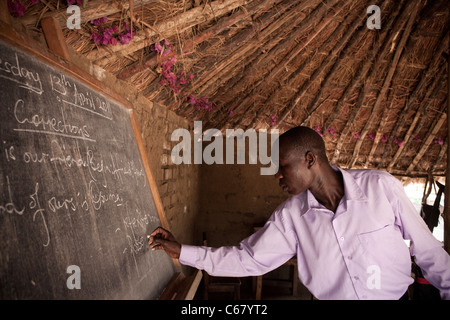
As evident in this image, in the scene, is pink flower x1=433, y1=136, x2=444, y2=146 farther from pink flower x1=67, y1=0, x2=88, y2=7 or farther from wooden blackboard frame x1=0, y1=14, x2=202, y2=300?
pink flower x1=67, y1=0, x2=88, y2=7

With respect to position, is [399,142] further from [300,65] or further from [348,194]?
[348,194]

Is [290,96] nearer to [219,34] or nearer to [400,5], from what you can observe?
[400,5]

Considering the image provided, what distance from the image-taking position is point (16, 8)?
1.21 metres

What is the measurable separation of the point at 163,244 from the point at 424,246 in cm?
147

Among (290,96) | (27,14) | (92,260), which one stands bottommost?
(92,260)

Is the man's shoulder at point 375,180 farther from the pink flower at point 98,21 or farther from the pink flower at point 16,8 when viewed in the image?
the pink flower at point 16,8

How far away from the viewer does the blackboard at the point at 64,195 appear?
2.61ft

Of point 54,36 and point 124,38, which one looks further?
point 124,38

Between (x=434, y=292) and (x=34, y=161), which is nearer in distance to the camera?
(x=34, y=161)

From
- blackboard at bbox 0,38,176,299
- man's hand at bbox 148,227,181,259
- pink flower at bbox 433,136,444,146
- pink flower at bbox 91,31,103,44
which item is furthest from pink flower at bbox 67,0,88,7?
pink flower at bbox 433,136,444,146

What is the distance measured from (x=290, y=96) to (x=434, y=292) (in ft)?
11.0

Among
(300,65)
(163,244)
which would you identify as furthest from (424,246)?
(300,65)

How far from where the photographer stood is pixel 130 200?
4.62ft
